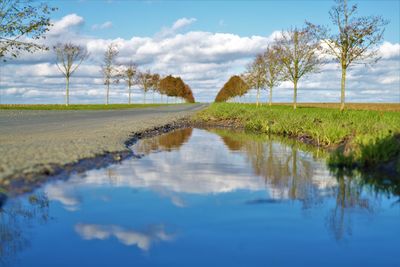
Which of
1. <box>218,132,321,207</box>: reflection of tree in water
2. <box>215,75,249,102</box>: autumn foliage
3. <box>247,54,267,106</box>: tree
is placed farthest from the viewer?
<box>215,75,249,102</box>: autumn foliage

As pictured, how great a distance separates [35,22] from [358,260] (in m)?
24.1

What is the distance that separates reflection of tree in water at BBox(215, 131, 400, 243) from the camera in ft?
22.2

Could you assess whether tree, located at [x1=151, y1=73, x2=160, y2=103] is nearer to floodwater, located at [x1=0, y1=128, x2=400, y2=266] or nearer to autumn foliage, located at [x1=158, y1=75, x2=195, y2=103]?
autumn foliage, located at [x1=158, y1=75, x2=195, y2=103]

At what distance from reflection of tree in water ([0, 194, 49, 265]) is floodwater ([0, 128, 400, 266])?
0.01m

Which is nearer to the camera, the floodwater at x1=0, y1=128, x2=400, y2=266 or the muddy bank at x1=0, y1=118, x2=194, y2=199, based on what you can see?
the floodwater at x1=0, y1=128, x2=400, y2=266

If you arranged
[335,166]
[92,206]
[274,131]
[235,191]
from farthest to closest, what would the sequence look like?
[274,131] < [335,166] < [235,191] < [92,206]

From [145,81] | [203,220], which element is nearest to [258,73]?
[145,81]

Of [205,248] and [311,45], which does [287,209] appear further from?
[311,45]

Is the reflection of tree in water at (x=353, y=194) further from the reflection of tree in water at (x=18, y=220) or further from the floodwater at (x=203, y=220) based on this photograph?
the reflection of tree in water at (x=18, y=220)

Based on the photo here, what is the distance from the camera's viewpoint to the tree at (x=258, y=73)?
209 ft

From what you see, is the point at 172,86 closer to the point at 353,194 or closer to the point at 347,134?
the point at 347,134

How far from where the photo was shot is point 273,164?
11898 mm

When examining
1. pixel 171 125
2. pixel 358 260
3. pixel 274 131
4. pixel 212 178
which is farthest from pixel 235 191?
pixel 171 125

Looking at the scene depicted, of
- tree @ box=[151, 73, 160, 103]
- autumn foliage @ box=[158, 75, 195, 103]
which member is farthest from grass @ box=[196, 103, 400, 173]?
autumn foliage @ box=[158, 75, 195, 103]
